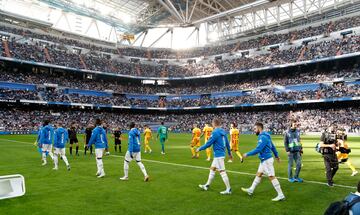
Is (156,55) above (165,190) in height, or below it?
above

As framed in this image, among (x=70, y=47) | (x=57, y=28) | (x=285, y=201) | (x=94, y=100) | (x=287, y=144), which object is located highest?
(x=57, y=28)

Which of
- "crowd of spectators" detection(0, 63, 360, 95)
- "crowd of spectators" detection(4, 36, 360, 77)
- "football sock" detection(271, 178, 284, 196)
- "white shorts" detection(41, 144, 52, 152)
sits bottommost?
"football sock" detection(271, 178, 284, 196)

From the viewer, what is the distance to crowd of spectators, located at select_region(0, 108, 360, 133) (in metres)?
49.5

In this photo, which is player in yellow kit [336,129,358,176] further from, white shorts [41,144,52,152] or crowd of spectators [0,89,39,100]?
crowd of spectators [0,89,39,100]

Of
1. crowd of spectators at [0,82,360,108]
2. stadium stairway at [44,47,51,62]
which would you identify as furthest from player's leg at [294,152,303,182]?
stadium stairway at [44,47,51,62]

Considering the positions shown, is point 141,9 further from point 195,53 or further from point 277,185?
point 277,185

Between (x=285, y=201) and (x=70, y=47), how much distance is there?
234ft

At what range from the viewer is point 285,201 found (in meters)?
9.09

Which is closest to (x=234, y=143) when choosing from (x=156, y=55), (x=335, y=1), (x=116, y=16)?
(x=335, y=1)

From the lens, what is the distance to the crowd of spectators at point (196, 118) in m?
49.5

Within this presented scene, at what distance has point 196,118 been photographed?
233 ft

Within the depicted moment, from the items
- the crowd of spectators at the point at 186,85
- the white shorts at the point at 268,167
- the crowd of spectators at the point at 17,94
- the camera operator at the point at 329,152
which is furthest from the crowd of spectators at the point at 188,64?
the white shorts at the point at 268,167

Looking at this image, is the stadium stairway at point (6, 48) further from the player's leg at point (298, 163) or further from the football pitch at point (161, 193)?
the player's leg at point (298, 163)

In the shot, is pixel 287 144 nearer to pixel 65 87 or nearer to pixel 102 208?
pixel 102 208
